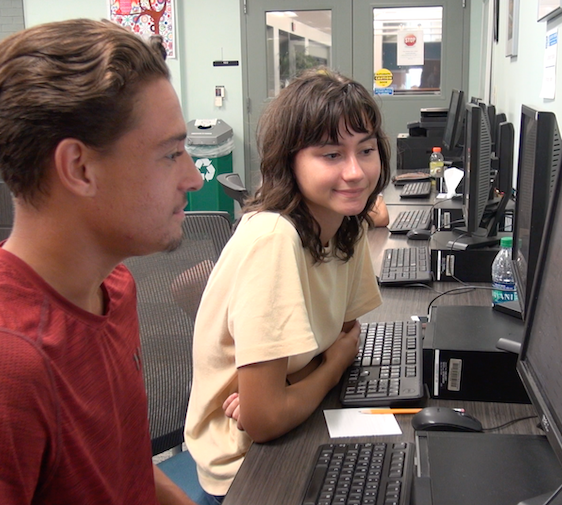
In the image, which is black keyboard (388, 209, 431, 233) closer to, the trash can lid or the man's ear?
the man's ear

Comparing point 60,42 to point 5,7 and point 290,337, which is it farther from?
point 5,7

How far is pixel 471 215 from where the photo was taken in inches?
80.7

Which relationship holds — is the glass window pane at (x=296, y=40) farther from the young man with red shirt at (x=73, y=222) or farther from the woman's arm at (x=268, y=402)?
the young man with red shirt at (x=73, y=222)

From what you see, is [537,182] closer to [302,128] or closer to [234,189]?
[302,128]

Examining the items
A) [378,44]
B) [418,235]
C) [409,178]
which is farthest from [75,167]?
[378,44]

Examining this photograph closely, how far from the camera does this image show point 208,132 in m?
5.93

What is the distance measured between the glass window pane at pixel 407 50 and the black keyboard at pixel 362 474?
5362 millimetres

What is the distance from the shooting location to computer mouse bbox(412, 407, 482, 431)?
108 centimetres

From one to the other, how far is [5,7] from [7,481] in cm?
661

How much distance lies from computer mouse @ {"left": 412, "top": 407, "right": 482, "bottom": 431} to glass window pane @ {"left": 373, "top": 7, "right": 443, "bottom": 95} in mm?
5272

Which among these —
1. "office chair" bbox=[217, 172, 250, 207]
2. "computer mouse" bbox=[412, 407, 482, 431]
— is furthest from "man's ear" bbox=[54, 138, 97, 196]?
"office chair" bbox=[217, 172, 250, 207]

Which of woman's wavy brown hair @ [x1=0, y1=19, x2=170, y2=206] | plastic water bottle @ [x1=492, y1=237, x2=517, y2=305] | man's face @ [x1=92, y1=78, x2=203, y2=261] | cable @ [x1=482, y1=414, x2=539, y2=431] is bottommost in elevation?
cable @ [x1=482, y1=414, x2=539, y2=431]

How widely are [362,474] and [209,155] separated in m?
5.15

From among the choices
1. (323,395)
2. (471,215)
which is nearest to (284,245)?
(323,395)
